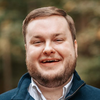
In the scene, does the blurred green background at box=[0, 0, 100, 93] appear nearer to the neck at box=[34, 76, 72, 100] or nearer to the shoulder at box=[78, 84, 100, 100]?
the shoulder at box=[78, 84, 100, 100]

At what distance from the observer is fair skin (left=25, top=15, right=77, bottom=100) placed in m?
2.06

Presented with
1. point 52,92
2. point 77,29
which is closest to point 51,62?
point 52,92

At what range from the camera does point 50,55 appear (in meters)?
2.03

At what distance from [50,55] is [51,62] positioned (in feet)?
0.27

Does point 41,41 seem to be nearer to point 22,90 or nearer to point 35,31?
point 35,31

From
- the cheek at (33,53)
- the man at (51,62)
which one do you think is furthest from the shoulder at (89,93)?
the cheek at (33,53)

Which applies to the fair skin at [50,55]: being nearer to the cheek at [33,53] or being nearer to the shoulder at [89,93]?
the cheek at [33,53]

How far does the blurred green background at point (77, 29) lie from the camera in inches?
202

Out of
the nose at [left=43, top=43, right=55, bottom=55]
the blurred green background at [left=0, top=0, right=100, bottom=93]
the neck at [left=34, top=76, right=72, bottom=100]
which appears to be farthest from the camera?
the blurred green background at [left=0, top=0, right=100, bottom=93]

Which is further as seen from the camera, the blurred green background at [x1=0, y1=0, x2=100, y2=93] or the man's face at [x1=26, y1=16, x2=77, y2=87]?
the blurred green background at [x1=0, y1=0, x2=100, y2=93]

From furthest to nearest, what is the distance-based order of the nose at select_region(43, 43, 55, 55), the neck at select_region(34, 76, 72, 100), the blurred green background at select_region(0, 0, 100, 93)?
the blurred green background at select_region(0, 0, 100, 93) → the neck at select_region(34, 76, 72, 100) → the nose at select_region(43, 43, 55, 55)

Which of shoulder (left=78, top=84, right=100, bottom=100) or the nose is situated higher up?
the nose

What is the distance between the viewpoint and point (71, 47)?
2160mm

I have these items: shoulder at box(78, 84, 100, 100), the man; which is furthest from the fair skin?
shoulder at box(78, 84, 100, 100)
